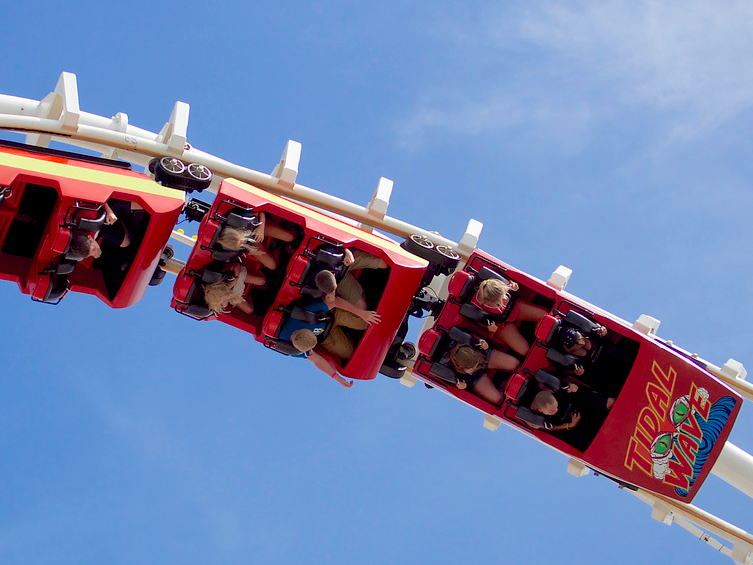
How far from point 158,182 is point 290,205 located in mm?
1063

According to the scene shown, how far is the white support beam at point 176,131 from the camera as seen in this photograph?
19.1ft

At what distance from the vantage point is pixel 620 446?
5746 mm

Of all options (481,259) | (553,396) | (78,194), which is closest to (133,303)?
(78,194)

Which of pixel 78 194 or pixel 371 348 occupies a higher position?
pixel 78 194

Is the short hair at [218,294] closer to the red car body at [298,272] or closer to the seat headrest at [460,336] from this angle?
the red car body at [298,272]

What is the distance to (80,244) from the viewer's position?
475 cm

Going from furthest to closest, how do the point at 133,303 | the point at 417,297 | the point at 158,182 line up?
the point at 417,297 < the point at 158,182 < the point at 133,303

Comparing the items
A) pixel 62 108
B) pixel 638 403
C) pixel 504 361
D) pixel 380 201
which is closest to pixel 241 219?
pixel 380 201

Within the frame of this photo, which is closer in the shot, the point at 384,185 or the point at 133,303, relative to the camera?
the point at 133,303

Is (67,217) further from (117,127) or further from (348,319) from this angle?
(348,319)

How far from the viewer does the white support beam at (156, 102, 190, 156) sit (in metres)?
5.82

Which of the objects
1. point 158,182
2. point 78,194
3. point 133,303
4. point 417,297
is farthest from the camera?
point 417,297

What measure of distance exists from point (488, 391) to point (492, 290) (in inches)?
36.1

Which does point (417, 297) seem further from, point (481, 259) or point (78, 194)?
point (78, 194)
